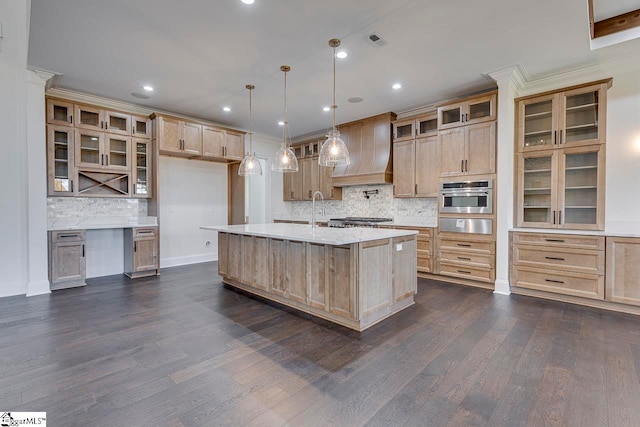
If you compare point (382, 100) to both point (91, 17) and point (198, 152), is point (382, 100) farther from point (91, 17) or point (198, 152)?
point (91, 17)

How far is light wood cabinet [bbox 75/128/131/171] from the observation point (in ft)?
15.2

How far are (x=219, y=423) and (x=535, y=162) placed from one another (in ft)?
15.5

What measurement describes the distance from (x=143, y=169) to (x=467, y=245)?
5529 millimetres

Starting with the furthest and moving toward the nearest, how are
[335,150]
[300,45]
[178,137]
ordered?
[178,137], [335,150], [300,45]

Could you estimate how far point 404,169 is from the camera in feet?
17.9

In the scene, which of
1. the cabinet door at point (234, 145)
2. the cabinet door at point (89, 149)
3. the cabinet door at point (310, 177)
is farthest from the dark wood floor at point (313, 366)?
the cabinet door at point (310, 177)

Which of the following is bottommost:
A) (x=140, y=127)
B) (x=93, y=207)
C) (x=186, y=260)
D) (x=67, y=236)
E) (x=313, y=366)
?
(x=313, y=366)

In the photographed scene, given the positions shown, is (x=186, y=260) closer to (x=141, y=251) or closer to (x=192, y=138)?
(x=141, y=251)

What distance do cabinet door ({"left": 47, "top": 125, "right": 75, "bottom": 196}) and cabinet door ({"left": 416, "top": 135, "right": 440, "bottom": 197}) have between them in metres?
5.51

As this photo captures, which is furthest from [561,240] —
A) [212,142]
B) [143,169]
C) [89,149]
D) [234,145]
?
[89,149]

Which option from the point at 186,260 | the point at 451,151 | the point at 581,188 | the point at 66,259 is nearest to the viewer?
the point at 581,188

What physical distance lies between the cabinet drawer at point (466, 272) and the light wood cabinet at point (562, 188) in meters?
0.84

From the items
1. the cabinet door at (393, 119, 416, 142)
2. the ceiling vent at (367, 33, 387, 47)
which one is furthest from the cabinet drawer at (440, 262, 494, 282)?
the ceiling vent at (367, 33, 387, 47)

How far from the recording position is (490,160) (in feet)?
14.1
